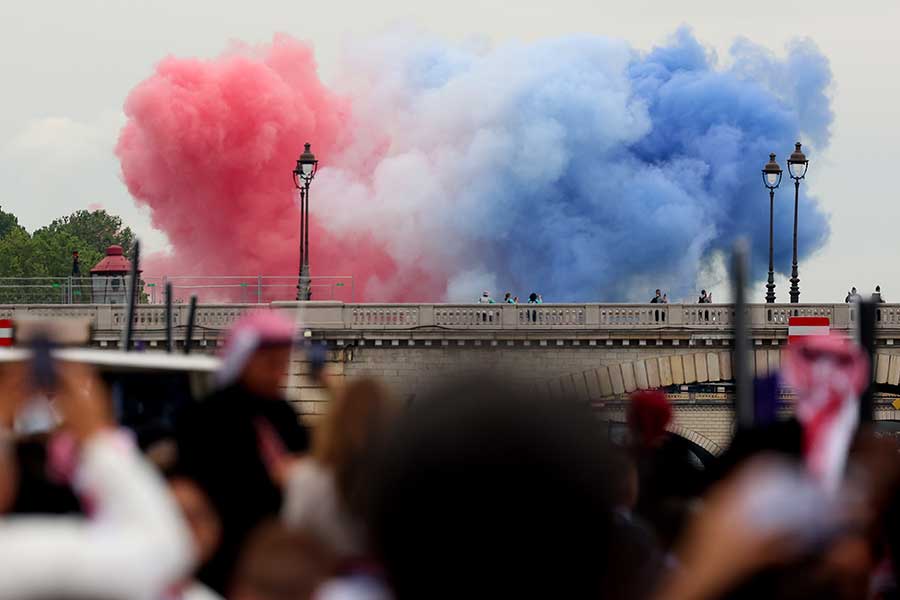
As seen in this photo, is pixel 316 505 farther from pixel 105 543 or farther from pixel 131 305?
pixel 131 305

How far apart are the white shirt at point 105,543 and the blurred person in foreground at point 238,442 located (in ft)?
5.73

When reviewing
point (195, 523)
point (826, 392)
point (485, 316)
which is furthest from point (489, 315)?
point (195, 523)

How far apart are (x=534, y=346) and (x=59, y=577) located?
4192 centimetres

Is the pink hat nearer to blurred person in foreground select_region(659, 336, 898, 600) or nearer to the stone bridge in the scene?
blurred person in foreground select_region(659, 336, 898, 600)

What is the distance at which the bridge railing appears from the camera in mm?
43625

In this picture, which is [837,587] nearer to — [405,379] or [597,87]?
[405,379]

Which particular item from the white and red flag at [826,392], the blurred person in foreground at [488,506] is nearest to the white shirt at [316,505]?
the white and red flag at [826,392]

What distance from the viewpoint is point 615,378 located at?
45406 mm

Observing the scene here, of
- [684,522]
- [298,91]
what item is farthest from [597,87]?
[684,522]

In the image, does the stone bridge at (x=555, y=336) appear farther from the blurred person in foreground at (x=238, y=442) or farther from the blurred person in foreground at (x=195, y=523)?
the blurred person in foreground at (x=195, y=523)

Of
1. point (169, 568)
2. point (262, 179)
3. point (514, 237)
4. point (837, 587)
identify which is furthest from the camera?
point (514, 237)

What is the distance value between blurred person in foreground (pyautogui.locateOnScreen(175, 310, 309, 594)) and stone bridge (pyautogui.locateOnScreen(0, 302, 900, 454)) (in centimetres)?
3776

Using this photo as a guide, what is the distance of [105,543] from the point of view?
3.41 m

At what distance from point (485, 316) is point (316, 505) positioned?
40.2 meters
